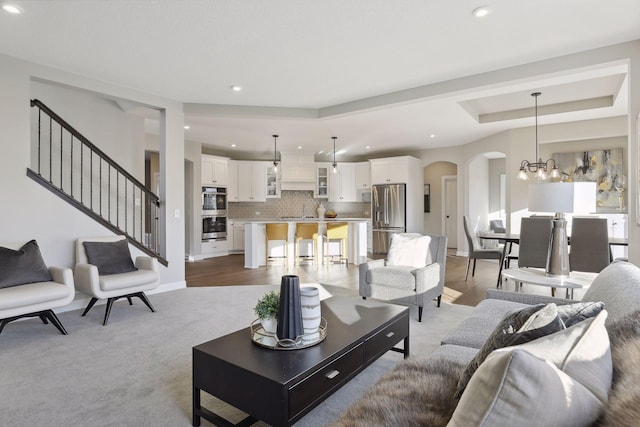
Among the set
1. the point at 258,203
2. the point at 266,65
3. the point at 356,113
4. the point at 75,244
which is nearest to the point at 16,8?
the point at 266,65

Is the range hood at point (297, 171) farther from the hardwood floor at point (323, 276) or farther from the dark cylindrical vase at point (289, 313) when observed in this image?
the dark cylindrical vase at point (289, 313)

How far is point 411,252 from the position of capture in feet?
13.2

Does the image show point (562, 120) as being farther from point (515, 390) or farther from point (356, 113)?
point (515, 390)

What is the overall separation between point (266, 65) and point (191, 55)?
29.1 inches

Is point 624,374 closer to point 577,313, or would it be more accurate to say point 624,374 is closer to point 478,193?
point 577,313

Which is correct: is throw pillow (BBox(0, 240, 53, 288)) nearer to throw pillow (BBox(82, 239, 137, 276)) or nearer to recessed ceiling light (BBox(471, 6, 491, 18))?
throw pillow (BBox(82, 239, 137, 276))

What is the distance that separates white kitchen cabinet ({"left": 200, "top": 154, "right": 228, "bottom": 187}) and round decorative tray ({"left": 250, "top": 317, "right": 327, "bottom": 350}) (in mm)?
6561

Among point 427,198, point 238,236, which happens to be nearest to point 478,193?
point 427,198

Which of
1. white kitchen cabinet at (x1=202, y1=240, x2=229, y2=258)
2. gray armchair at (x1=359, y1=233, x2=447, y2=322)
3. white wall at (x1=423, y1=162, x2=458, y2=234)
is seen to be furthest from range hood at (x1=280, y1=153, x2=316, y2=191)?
gray armchair at (x1=359, y1=233, x2=447, y2=322)

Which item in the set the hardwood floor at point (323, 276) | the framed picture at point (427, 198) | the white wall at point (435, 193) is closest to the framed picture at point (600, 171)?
the hardwood floor at point (323, 276)

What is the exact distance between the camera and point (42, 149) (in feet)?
15.1

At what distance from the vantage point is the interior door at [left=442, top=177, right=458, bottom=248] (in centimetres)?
960

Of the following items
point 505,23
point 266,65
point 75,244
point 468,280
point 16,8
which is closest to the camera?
point 16,8

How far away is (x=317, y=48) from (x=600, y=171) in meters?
6.10
